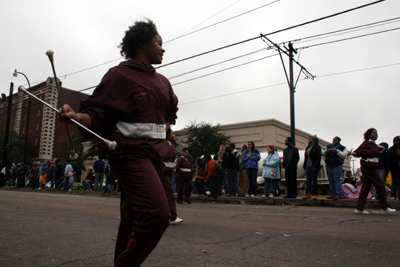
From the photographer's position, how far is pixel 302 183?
62.4ft

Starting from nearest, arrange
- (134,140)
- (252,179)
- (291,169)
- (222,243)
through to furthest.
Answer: (134,140), (222,243), (291,169), (252,179)

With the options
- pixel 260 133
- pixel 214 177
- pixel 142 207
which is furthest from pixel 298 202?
pixel 260 133

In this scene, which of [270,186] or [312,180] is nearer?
[312,180]

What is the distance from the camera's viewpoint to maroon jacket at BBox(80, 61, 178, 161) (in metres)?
2.42

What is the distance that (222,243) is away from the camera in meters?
4.29

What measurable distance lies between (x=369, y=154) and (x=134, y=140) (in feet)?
20.8

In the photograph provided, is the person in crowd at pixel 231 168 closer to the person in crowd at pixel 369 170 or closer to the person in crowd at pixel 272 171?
the person in crowd at pixel 272 171

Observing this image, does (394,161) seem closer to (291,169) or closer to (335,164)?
(335,164)

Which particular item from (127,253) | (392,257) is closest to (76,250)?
(127,253)

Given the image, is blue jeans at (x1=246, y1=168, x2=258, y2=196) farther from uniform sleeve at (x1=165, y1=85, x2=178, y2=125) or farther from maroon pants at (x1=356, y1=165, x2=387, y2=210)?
uniform sleeve at (x1=165, y1=85, x2=178, y2=125)

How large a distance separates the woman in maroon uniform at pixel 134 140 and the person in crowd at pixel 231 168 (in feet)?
32.0

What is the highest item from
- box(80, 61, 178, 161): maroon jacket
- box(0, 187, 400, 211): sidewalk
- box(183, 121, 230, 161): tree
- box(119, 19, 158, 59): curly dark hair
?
box(183, 121, 230, 161): tree

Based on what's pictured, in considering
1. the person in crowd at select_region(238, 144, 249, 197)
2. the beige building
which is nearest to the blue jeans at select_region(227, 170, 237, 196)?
the person in crowd at select_region(238, 144, 249, 197)

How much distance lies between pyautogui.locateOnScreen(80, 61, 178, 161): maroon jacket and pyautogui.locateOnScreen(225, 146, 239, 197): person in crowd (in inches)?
389
